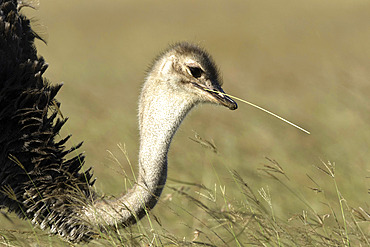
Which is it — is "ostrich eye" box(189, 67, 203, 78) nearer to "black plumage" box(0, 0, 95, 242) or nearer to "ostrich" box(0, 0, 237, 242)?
"ostrich" box(0, 0, 237, 242)

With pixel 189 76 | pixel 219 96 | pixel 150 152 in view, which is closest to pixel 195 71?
pixel 189 76

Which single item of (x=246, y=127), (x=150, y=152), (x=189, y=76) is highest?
(x=189, y=76)

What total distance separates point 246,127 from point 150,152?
5333 mm

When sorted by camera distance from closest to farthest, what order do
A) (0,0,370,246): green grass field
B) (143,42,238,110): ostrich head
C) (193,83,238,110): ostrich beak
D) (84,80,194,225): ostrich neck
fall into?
(0,0,370,246): green grass field
(84,80,194,225): ostrich neck
(193,83,238,110): ostrich beak
(143,42,238,110): ostrich head

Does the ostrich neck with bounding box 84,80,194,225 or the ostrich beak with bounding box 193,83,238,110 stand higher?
the ostrich beak with bounding box 193,83,238,110

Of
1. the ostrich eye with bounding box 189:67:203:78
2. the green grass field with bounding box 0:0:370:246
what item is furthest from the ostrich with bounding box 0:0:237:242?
the green grass field with bounding box 0:0:370:246

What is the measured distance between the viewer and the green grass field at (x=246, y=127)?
376 cm

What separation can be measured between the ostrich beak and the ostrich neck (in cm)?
14

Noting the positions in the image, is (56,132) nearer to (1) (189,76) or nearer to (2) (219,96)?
(1) (189,76)

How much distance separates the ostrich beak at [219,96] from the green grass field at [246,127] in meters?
0.34

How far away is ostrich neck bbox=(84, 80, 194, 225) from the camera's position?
4.34m

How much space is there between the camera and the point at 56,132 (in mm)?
4730

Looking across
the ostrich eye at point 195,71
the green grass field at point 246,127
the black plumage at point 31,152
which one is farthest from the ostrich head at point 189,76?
the black plumage at point 31,152

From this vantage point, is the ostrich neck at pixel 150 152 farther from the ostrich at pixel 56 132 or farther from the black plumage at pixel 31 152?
the black plumage at pixel 31 152
